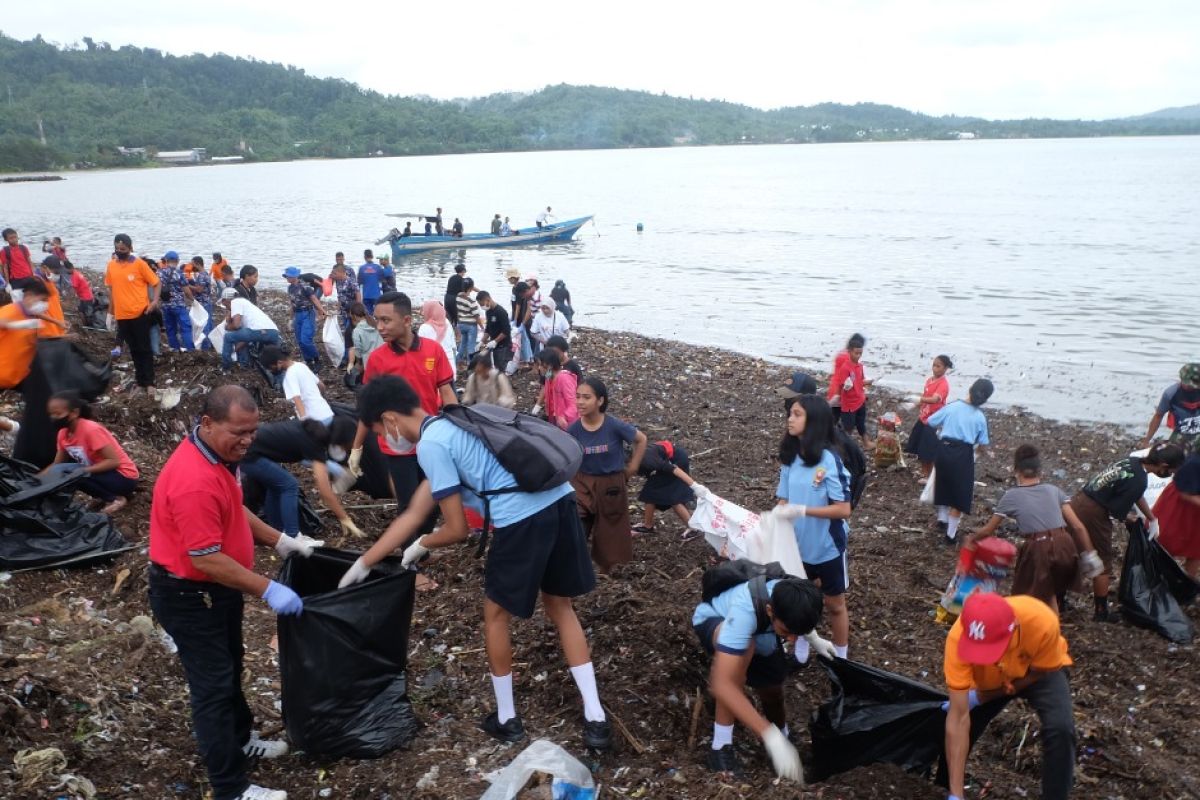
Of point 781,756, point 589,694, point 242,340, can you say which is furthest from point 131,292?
point 781,756

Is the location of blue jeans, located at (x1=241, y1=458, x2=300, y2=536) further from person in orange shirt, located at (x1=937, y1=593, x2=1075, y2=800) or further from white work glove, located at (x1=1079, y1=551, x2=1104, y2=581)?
white work glove, located at (x1=1079, y1=551, x2=1104, y2=581)

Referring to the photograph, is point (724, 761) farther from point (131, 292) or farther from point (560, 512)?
point (131, 292)

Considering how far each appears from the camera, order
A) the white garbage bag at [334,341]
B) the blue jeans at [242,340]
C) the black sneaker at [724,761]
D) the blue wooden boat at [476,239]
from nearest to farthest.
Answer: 1. the black sneaker at [724,761]
2. the blue jeans at [242,340]
3. the white garbage bag at [334,341]
4. the blue wooden boat at [476,239]

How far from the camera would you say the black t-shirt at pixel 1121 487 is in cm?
569

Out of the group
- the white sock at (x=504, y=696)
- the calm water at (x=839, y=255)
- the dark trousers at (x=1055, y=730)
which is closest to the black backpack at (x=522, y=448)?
the white sock at (x=504, y=696)

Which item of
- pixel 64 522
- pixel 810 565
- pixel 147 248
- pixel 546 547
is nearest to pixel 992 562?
pixel 810 565

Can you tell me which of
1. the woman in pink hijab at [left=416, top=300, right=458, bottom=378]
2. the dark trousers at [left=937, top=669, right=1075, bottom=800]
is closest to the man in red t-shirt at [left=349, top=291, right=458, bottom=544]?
the woman in pink hijab at [left=416, top=300, right=458, bottom=378]

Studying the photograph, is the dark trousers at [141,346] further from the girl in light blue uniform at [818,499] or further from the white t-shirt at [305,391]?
the girl in light blue uniform at [818,499]

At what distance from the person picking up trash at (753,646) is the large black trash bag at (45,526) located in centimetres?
417

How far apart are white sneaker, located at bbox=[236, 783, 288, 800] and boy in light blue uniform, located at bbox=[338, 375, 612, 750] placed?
0.86 meters

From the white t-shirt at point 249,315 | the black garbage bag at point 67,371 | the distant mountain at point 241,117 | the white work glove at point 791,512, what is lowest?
the white work glove at point 791,512

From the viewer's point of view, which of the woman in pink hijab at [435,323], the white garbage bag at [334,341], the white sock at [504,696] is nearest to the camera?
the white sock at [504,696]

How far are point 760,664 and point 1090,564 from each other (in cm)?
303

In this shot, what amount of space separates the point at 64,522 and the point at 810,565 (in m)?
4.88
